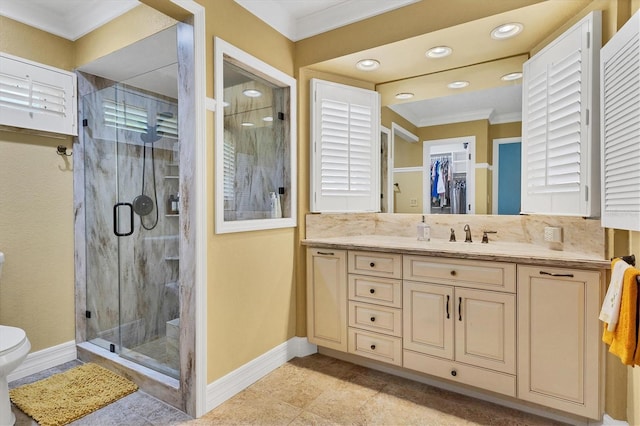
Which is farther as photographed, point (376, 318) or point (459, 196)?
point (459, 196)

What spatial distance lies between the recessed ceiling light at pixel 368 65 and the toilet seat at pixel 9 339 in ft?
9.44

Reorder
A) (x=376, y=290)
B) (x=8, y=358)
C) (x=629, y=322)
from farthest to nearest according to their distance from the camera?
1. (x=376, y=290)
2. (x=8, y=358)
3. (x=629, y=322)

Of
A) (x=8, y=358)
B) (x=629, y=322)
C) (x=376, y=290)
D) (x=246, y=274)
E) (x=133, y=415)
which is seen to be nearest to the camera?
(x=629, y=322)

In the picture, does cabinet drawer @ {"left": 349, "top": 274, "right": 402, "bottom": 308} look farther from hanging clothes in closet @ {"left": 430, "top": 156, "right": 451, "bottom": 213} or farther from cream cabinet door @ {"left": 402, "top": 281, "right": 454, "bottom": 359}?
hanging clothes in closet @ {"left": 430, "top": 156, "right": 451, "bottom": 213}

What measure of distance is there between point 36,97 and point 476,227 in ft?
11.5

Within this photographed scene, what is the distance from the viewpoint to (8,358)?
1.72 metres

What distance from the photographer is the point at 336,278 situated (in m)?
2.59

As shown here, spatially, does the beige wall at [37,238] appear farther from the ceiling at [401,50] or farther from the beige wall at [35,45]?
the ceiling at [401,50]

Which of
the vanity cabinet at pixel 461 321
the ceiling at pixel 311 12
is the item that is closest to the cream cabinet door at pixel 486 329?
the vanity cabinet at pixel 461 321

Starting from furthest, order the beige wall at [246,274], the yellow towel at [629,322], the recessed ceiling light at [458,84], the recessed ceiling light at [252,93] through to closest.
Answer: the recessed ceiling light at [458,84] < the recessed ceiling light at [252,93] < the beige wall at [246,274] < the yellow towel at [629,322]

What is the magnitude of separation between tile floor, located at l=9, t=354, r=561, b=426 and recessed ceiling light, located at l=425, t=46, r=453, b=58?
241cm

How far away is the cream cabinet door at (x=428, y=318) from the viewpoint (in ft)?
7.00

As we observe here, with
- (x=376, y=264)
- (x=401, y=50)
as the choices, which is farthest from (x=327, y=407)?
(x=401, y=50)

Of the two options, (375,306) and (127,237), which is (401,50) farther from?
(127,237)
